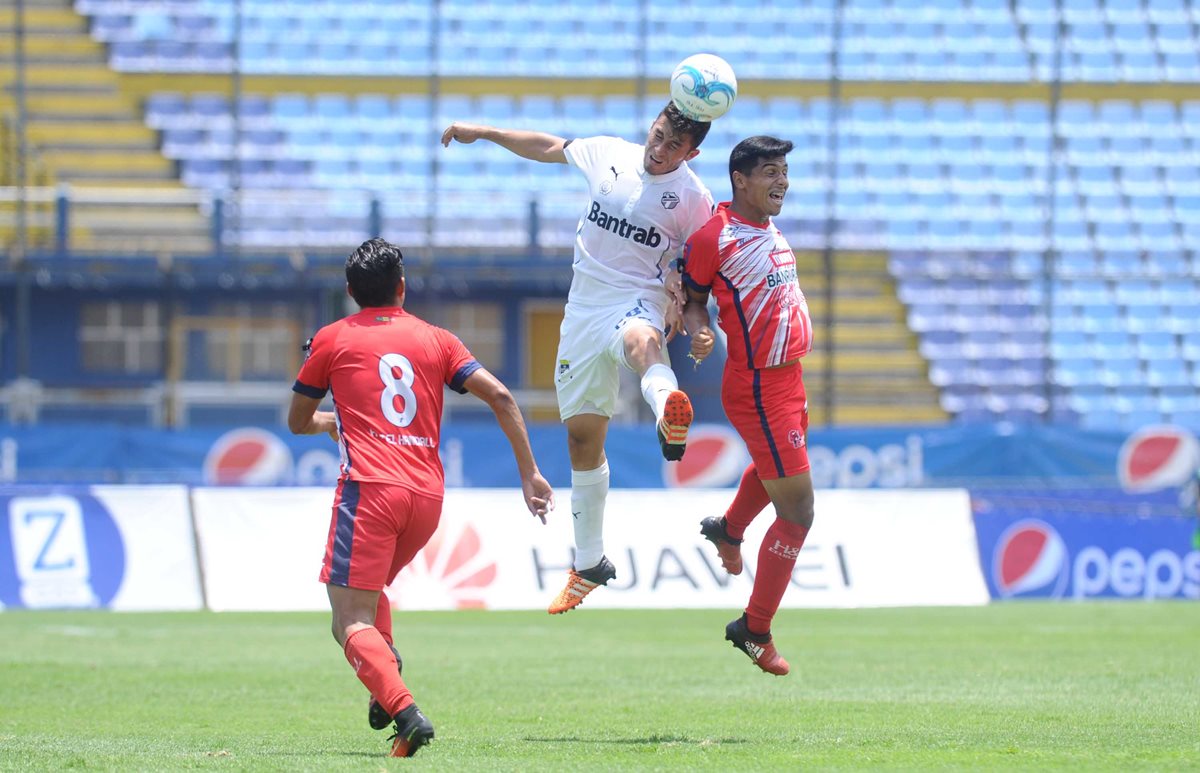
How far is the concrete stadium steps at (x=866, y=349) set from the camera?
25.1 meters

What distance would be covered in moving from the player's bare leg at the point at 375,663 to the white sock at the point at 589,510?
2100 millimetres

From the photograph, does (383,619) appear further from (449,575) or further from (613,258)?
(449,575)

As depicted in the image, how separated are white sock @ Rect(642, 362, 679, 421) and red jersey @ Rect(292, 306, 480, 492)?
1099 millimetres

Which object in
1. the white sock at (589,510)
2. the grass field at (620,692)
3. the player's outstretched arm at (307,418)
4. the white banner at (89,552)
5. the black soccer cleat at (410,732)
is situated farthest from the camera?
the white banner at (89,552)

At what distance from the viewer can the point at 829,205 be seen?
2370cm

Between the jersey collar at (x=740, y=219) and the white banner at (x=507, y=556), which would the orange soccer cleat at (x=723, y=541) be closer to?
the jersey collar at (x=740, y=219)

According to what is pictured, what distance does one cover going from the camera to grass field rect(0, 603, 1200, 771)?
22.9 ft

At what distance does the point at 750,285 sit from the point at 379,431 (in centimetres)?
215

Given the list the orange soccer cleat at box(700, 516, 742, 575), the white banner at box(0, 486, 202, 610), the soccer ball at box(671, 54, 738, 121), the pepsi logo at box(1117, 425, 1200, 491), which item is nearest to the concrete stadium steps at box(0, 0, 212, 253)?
the white banner at box(0, 486, 202, 610)

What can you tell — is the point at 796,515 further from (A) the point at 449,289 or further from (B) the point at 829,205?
(A) the point at 449,289

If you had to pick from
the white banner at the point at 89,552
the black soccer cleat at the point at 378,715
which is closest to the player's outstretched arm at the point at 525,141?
the black soccer cleat at the point at 378,715

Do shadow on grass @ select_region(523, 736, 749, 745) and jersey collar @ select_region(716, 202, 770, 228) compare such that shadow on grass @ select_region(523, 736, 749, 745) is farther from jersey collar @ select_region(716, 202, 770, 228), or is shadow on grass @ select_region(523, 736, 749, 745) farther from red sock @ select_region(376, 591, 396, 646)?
jersey collar @ select_region(716, 202, 770, 228)

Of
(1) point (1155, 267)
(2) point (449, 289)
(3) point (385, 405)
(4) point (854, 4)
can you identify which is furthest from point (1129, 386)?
(3) point (385, 405)

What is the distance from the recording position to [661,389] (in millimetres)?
8086
